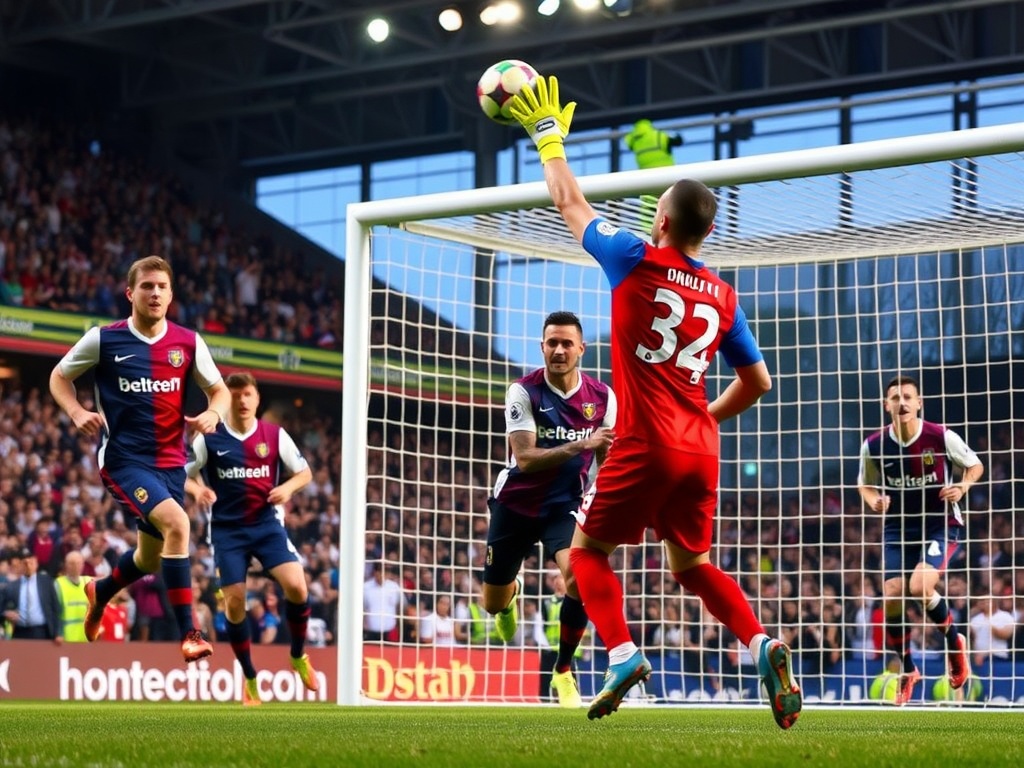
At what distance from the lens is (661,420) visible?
552cm

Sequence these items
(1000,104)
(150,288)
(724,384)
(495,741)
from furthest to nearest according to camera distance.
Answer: (1000,104) → (724,384) → (150,288) → (495,741)

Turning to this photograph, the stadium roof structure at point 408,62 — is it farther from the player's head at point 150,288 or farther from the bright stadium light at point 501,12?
the player's head at point 150,288

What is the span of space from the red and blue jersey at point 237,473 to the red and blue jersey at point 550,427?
2.19m

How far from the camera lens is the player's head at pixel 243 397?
413 inches

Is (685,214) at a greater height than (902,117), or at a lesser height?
lesser

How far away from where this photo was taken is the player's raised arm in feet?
18.4

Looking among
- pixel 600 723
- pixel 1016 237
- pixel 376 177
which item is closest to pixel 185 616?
pixel 600 723

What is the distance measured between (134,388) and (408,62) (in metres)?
18.7

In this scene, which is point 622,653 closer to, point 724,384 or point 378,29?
point 724,384

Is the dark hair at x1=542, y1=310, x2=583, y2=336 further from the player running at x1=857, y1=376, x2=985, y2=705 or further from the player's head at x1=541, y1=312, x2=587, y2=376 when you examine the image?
the player running at x1=857, y1=376, x2=985, y2=705

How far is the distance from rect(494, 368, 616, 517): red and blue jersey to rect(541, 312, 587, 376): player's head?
19cm

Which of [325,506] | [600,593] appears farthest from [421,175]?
[600,593]

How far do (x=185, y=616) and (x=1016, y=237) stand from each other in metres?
6.70

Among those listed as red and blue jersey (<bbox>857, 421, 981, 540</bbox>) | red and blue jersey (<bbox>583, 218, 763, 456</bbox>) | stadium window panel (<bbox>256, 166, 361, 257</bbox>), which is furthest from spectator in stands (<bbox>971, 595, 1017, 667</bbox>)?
stadium window panel (<bbox>256, 166, 361, 257</bbox>)
